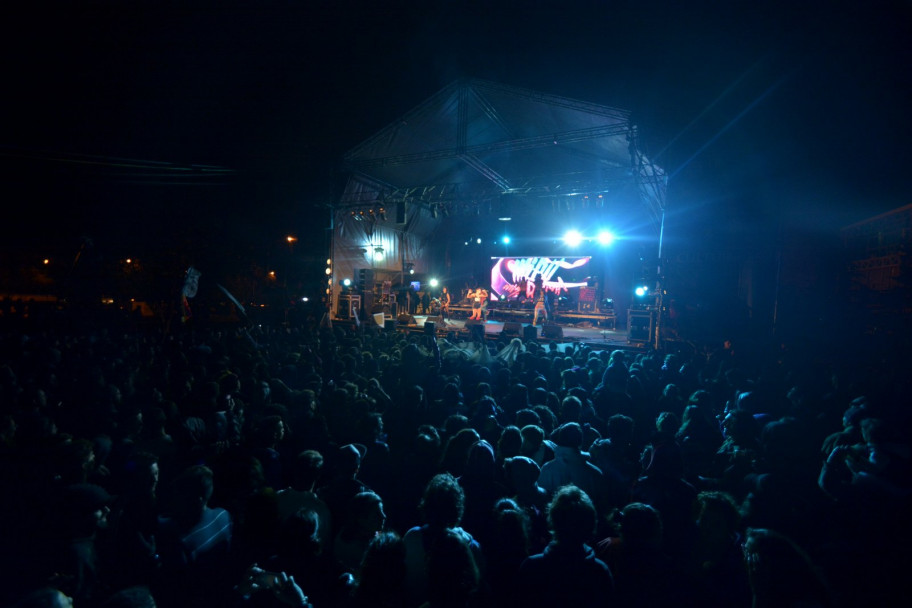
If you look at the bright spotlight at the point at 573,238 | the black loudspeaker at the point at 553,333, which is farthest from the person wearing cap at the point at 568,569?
the bright spotlight at the point at 573,238

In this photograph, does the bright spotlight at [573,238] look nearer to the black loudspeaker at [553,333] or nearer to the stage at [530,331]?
the stage at [530,331]

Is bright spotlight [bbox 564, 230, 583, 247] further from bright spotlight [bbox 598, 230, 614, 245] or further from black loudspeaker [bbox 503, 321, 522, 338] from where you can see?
black loudspeaker [bbox 503, 321, 522, 338]

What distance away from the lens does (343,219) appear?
1872 cm

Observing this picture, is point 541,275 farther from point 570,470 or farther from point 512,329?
point 570,470

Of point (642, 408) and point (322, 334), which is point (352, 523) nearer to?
point (642, 408)

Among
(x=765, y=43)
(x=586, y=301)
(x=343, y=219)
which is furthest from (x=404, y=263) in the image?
(x=765, y=43)

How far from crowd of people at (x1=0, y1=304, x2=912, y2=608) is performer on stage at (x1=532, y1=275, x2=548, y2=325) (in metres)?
16.3

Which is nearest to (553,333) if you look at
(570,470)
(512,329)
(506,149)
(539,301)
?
(512,329)

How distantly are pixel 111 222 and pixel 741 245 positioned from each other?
2315 cm

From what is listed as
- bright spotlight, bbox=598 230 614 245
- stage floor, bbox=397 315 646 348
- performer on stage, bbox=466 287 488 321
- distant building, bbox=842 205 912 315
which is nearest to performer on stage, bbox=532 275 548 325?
stage floor, bbox=397 315 646 348

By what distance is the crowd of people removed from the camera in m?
1.79

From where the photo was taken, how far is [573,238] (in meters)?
23.2

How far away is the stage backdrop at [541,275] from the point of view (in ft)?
78.6

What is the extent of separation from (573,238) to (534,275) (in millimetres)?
3482
